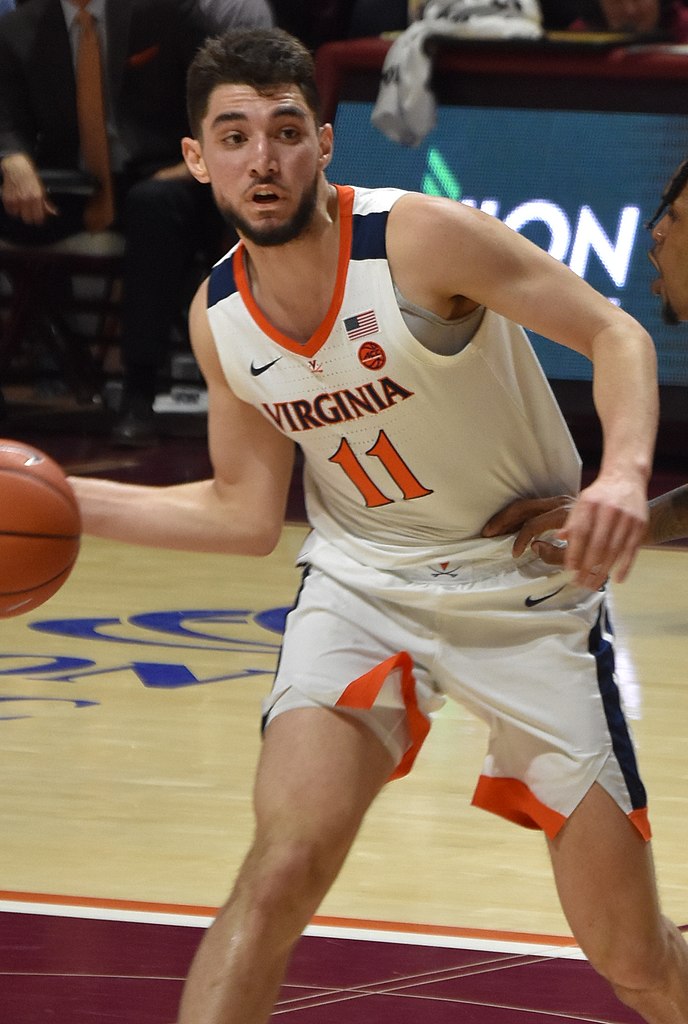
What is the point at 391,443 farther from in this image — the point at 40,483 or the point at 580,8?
the point at 580,8

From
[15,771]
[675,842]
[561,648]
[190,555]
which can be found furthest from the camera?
[190,555]

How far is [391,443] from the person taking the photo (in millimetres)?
2955

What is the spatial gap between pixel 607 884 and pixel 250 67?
1.42 metres

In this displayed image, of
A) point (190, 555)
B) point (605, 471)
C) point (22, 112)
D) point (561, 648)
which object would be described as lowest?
point (190, 555)

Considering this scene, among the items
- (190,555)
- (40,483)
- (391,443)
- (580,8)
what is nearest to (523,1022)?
(391,443)

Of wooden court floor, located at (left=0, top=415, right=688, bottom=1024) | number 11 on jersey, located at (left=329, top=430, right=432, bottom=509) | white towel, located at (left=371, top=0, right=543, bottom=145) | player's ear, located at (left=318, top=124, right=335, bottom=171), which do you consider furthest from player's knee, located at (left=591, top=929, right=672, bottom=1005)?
white towel, located at (left=371, top=0, right=543, bottom=145)

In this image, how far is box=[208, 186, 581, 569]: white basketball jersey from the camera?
2.92 m

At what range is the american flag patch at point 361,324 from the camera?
2908 mm

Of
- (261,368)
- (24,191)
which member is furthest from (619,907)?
(24,191)

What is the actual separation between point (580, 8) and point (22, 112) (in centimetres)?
295

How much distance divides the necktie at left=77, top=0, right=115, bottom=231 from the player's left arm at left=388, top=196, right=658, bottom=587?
22.3ft

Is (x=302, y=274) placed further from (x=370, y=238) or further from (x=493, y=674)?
(x=493, y=674)

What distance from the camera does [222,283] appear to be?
3088mm

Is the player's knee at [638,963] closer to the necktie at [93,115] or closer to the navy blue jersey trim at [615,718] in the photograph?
the navy blue jersey trim at [615,718]
